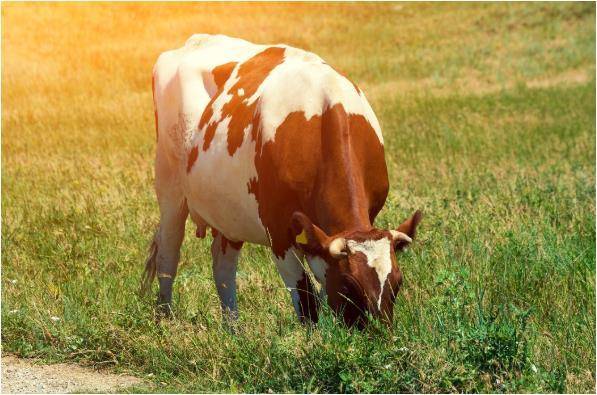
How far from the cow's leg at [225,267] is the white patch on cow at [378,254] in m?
2.40

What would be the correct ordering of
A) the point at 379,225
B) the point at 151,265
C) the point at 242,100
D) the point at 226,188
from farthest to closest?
the point at 379,225
the point at 151,265
the point at 242,100
the point at 226,188

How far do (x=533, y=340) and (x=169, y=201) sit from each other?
11.2ft

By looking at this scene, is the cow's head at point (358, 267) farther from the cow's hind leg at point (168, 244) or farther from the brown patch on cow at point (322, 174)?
the cow's hind leg at point (168, 244)

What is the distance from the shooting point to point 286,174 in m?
5.96

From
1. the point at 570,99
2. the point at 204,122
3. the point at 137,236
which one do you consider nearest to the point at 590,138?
the point at 570,99

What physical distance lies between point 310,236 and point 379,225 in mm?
3694

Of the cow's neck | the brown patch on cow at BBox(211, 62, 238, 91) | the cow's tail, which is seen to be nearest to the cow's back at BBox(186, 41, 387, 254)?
the cow's neck

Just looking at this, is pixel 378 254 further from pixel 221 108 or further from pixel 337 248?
pixel 221 108

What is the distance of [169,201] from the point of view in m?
8.11

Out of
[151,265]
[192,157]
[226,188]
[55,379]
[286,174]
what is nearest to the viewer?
[286,174]

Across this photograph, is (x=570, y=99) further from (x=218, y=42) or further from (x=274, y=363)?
(x=274, y=363)

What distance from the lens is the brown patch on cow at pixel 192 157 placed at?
724cm

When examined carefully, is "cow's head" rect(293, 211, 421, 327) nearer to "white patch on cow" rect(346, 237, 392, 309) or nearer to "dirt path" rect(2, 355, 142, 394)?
"white patch on cow" rect(346, 237, 392, 309)

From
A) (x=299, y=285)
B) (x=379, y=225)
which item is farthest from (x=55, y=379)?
(x=379, y=225)
